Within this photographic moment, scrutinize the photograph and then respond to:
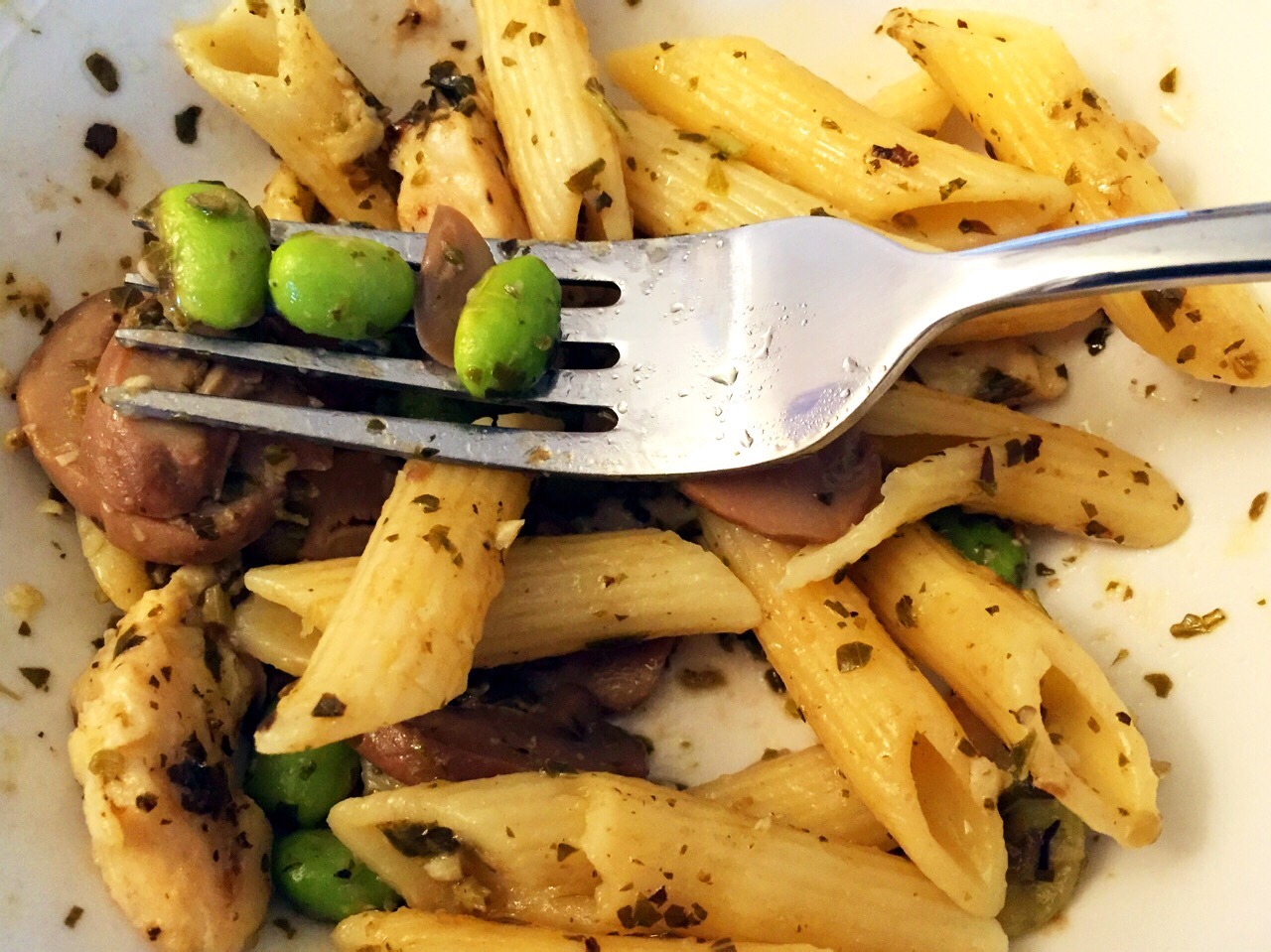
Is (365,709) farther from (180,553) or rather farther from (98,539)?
(98,539)

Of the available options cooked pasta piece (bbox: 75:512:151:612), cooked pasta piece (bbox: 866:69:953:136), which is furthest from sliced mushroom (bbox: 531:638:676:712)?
cooked pasta piece (bbox: 866:69:953:136)

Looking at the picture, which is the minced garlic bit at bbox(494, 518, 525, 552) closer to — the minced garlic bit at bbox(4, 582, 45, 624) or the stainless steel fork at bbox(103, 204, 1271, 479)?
the stainless steel fork at bbox(103, 204, 1271, 479)

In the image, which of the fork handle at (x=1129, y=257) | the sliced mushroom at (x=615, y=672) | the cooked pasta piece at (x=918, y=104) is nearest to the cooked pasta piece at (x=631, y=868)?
the sliced mushroom at (x=615, y=672)

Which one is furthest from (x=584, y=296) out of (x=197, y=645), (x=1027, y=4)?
(x=1027, y=4)

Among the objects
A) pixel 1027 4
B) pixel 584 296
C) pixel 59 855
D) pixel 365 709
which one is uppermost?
pixel 1027 4

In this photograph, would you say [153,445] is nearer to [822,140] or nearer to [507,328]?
[507,328]

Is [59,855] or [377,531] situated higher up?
[377,531]

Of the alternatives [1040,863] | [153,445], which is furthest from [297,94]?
[1040,863]

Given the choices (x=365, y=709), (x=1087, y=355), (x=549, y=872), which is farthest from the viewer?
(x=1087, y=355)
